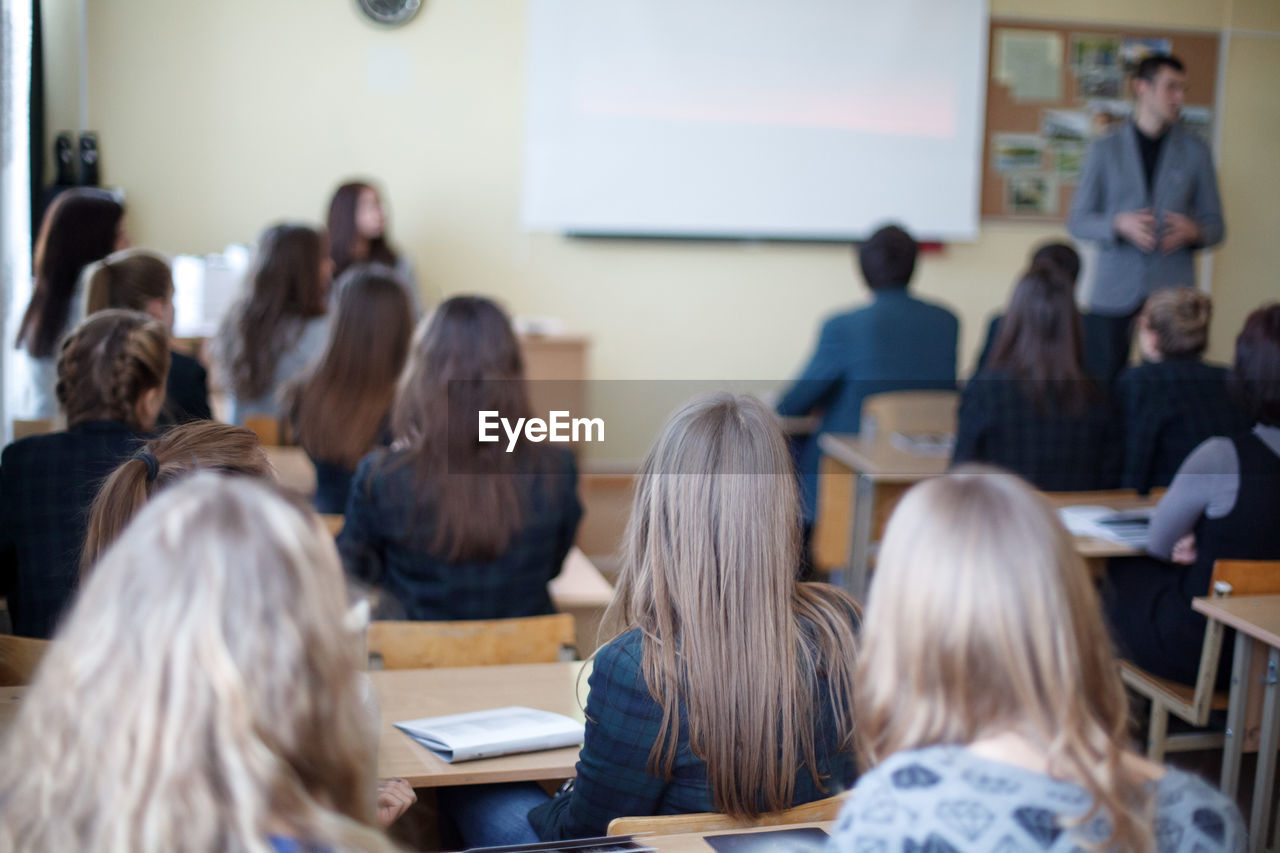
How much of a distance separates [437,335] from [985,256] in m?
4.40

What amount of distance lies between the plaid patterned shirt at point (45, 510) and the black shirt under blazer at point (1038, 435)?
2.37 meters

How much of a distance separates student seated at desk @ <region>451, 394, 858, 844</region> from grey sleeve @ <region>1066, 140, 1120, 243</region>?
3651mm

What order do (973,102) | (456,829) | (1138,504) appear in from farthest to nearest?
(973,102), (1138,504), (456,829)

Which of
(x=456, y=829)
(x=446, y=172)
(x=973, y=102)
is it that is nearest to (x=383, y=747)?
(x=456, y=829)

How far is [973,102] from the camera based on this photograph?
604cm

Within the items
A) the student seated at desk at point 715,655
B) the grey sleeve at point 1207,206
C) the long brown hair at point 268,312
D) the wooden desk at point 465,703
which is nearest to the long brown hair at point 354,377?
the long brown hair at point 268,312

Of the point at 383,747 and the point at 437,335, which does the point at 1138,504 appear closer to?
the point at 437,335

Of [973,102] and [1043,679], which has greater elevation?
[973,102]

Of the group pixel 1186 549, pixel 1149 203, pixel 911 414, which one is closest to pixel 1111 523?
pixel 1186 549

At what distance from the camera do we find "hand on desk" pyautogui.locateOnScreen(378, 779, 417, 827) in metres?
1.57

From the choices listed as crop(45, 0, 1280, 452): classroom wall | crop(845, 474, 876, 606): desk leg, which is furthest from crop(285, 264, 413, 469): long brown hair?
crop(45, 0, 1280, 452): classroom wall

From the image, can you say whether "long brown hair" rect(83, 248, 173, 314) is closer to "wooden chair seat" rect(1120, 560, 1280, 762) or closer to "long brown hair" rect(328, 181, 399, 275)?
"long brown hair" rect(328, 181, 399, 275)

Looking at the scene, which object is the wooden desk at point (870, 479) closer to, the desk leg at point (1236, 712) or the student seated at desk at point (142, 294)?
the desk leg at point (1236, 712)

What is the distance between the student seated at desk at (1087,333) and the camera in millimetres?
3616
